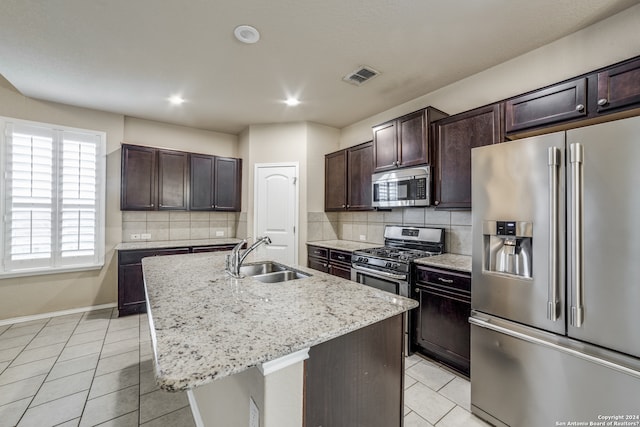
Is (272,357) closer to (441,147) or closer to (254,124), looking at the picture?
(441,147)

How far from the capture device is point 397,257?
271 cm

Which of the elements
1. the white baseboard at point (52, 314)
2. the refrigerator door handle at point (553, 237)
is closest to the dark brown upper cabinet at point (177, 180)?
the white baseboard at point (52, 314)

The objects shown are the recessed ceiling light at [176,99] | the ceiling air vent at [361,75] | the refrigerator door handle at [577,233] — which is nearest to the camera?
the refrigerator door handle at [577,233]

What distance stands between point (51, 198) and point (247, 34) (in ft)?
10.9

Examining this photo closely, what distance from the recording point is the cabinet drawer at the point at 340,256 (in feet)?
10.7

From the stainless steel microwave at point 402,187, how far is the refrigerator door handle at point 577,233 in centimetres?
131

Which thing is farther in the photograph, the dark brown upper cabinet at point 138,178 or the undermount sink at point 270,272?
the dark brown upper cabinet at point 138,178

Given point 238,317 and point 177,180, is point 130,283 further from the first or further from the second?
point 238,317

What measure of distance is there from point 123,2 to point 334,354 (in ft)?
8.36

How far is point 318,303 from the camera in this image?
4.26ft

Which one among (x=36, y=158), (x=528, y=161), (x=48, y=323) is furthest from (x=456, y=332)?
(x=36, y=158)

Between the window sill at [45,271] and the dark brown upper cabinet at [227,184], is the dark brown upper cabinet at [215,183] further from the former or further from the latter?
the window sill at [45,271]

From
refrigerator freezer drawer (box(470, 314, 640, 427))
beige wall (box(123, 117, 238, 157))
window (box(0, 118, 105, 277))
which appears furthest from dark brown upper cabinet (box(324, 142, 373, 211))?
window (box(0, 118, 105, 277))

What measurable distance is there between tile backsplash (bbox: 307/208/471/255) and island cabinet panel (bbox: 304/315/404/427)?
1.78 meters
